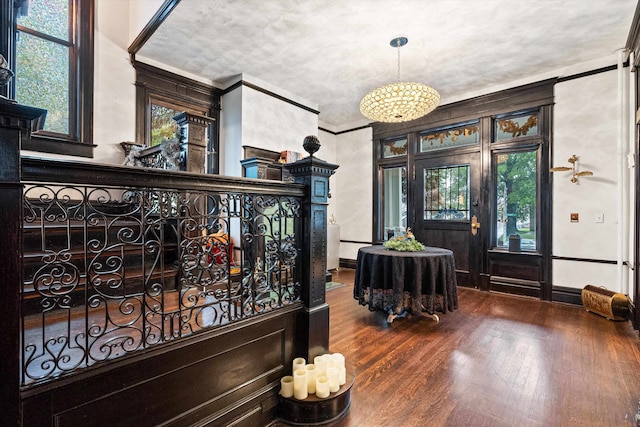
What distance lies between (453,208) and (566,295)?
1.97 m

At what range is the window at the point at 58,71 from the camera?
3139 millimetres

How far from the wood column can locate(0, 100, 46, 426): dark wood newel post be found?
1.72m

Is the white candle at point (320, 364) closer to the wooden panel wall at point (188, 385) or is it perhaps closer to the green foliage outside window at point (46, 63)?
the wooden panel wall at point (188, 385)

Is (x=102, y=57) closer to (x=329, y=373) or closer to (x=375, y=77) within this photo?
(x=375, y=77)

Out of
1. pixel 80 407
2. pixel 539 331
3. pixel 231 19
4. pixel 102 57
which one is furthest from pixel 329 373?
pixel 102 57

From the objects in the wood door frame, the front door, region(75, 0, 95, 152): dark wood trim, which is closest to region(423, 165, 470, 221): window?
the front door

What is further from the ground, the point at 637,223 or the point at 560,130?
the point at 560,130

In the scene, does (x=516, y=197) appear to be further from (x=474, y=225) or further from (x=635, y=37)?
(x=635, y=37)

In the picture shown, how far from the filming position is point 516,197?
4.61m

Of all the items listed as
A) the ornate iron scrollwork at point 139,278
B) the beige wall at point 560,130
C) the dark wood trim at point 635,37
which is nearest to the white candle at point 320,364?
the ornate iron scrollwork at point 139,278

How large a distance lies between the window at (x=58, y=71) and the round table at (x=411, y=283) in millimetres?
3708

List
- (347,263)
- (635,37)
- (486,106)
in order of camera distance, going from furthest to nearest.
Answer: (347,263)
(486,106)
(635,37)

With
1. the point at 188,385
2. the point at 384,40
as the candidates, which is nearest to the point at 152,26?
the point at 384,40

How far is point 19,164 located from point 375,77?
14.6ft
